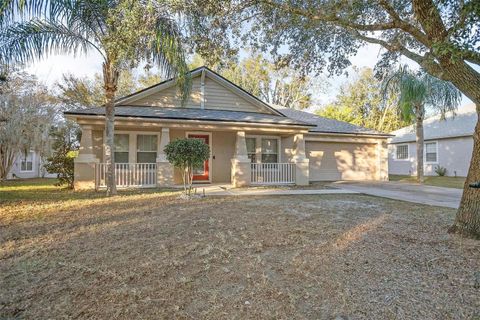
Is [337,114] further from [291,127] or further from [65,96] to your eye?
[65,96]

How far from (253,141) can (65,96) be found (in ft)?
52.6

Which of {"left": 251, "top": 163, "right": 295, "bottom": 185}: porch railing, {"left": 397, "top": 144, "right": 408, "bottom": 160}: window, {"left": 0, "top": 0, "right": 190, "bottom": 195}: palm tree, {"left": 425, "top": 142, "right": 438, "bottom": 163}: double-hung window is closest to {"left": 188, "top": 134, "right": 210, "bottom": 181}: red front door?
{"left": 251, "top": 163, "right": 295, "bottom": 185}: porch railing

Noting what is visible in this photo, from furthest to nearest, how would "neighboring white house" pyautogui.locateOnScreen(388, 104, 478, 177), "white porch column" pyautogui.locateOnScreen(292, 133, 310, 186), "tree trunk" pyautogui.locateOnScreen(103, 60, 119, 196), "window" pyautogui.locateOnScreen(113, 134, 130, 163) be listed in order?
1. "neighboring white house" pyautogui.locateOnScreen(388, 104, 478, 177)
2. "white porch column" pyautogui.locateOnScreen(292, 133, 310, 186)
3. "window" pyautogui.locateOnScreen(113, 134, 130, 163)
4. "tree trunk" pyautogui.locateOnScreen(103, 60, 119, 196)

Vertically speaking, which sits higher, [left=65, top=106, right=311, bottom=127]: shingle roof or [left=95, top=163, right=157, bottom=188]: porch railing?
[left=65, top=106, right=311, bottom=127]: shingle roof

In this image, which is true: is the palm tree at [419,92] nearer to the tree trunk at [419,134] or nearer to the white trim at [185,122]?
the tree trunk at [419,134]

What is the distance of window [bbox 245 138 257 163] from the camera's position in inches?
532

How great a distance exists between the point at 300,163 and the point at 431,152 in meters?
13.5

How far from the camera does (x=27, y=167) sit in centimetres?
2127

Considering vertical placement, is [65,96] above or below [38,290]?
above

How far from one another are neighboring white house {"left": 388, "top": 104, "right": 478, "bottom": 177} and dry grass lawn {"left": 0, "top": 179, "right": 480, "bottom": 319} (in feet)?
49.0

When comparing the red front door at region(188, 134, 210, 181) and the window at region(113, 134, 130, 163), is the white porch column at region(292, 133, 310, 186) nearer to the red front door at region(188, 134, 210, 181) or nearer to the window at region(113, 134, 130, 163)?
the red front door at region(188, 134, 210, 181)

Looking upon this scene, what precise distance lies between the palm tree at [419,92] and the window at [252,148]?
7.12 m

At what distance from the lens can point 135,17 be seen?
19.5 ft

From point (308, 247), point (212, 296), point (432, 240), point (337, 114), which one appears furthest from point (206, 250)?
point (337, 114)
